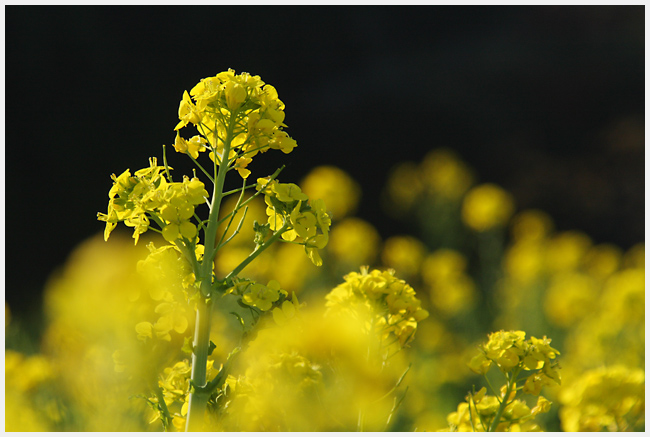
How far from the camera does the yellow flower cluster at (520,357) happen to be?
62.0 inches

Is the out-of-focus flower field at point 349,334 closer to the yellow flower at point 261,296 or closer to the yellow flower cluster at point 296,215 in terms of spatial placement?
the yellow flower at point 261,296

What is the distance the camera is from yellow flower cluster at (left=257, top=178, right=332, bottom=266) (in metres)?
1.21

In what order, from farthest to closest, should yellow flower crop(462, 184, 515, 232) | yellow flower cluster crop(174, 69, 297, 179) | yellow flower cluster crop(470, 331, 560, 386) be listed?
yellow flower crop(462, 184, 515, 232), yellow flower cluster crop(470, 331, 560, 386), yellow flower cluster crop(174, 69, 297, 179)

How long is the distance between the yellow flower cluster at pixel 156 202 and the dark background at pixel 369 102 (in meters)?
4.67

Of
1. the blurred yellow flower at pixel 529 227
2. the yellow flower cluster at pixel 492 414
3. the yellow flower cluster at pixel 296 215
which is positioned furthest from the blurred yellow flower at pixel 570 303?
the yellow flower cluster at pixel 296 215

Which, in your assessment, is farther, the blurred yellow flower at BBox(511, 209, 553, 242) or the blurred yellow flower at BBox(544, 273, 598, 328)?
the blurred yellow flower at BBox(511, 209, 553, 242)

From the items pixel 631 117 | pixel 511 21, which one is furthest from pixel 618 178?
pixel 511 21

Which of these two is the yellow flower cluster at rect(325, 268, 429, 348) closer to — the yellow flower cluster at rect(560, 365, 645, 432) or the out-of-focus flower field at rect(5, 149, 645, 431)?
the out-of-focus flower field at rect(5, 149, 645, 431)

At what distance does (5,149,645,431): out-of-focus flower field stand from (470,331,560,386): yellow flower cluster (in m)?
0.14

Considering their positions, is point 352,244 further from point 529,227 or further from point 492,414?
point 492,414

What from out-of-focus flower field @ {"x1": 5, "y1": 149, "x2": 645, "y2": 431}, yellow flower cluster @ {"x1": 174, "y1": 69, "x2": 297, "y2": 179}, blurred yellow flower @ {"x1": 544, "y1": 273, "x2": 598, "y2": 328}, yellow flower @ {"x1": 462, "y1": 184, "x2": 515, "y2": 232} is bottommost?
out-of-focus flower field @ {"x1": 5, "y1": 149, "x2": 645, "y2": 431}

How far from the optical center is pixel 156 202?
1150 millimetres

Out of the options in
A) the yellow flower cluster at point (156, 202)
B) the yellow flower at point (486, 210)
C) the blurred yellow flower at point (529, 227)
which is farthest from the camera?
the blurred yellow flower at point (529, 227)

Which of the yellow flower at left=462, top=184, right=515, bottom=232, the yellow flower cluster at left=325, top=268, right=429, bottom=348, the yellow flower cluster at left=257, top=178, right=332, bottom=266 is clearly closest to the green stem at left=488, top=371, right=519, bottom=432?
the yellow flower cluster at left=325, top=268, right=429, bottom=348
